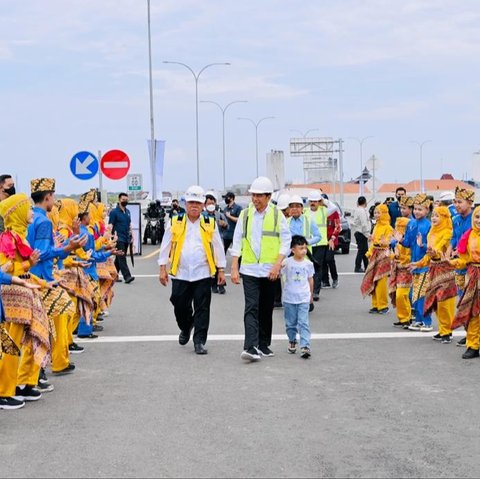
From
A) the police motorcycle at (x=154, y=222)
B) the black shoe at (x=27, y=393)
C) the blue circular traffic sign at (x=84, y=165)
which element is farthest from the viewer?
the police motorcycle at (x=154, y=222)

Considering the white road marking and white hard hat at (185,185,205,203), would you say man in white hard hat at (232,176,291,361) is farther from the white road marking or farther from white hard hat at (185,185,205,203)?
the white road marking

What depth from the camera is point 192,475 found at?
4.98 m

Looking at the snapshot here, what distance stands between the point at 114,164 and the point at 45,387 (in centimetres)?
1191

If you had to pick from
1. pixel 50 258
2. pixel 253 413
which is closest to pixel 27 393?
pixel 50 258

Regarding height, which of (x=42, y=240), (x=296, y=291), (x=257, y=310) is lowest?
(x=257, y=310)

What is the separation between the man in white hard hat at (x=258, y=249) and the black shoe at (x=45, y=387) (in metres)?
2.17

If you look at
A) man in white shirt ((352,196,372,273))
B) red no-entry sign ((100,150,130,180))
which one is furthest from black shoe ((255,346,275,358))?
red no-entry sign ((100,150,130,180))

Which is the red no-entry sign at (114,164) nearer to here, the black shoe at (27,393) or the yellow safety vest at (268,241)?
the yellow safety vest at (268,241)

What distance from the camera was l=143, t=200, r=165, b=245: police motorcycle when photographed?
28250 millimetres

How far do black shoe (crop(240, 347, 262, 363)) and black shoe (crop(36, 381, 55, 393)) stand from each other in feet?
6.77

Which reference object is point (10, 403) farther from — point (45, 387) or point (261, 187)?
point (261, 187)

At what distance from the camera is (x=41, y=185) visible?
301 inches

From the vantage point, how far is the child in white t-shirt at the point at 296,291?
902 centimetres

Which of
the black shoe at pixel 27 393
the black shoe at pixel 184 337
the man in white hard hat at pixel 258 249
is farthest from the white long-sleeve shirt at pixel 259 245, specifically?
the black shoe at pixel 27 393
